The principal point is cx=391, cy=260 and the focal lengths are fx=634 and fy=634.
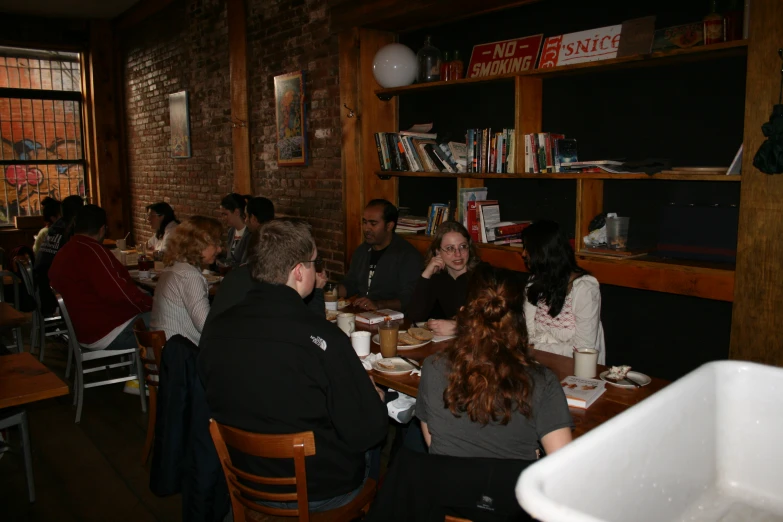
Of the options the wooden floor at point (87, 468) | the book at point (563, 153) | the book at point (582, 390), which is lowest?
the wooden floor at point (87, 468)

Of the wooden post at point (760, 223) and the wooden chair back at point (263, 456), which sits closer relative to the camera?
the wooden chair back at point (263, 456)

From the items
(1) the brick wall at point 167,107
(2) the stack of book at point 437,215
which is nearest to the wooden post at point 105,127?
(1) the brick wall at point 167,107

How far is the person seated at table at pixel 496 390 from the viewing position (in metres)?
1.63

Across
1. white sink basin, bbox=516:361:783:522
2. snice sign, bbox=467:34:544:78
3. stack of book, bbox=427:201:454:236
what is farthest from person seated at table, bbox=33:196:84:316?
white sink basin, bbox=516:361:783:522

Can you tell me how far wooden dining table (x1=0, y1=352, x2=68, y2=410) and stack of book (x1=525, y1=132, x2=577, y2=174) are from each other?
105 inches

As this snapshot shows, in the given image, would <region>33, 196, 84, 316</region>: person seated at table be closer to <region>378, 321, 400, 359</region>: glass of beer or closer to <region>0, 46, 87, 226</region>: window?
<region>378, 321, 400, 359</region>: glass of beer

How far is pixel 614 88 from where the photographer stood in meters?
3.56

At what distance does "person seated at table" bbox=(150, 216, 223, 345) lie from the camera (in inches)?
132

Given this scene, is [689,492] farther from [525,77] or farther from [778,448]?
[525,77]

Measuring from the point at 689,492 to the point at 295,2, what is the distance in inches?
214

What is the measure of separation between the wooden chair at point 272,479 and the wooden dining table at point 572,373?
0.37 meters

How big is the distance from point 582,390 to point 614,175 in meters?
1.50

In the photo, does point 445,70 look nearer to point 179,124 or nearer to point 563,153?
point 563,153

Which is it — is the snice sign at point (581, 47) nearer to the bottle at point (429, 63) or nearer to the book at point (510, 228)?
the bottle at point (429, 63)
